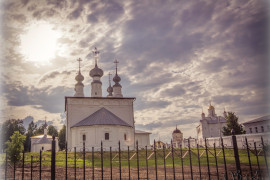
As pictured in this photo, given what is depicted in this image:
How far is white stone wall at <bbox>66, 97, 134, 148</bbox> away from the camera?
27672 mm

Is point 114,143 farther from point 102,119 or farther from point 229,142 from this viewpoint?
point 229,142

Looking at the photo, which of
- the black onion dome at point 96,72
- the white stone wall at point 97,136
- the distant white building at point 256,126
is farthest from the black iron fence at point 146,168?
the distant white building at point 256,126

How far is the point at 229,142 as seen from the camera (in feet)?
84.7

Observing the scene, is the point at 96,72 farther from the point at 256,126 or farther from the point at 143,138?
the point at 256,126

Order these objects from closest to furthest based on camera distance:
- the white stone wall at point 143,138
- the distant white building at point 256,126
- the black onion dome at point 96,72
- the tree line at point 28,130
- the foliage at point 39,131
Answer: the black onion dome at point 96,72
the distant white building at point 256,126
the white stone wall at point 143,138
the tree line at point 28,130
the foliage at point 39,131

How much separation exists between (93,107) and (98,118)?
3.78 m

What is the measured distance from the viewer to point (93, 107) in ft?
94.8

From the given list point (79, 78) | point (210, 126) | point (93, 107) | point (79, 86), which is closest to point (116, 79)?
point (79, 78)

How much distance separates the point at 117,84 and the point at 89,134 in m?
10.6

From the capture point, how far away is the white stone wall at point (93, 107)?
1089 inches

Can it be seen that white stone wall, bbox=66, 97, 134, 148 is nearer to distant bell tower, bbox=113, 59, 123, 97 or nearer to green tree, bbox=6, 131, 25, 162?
distant bell tower, bbox=113, 59, 123, 97

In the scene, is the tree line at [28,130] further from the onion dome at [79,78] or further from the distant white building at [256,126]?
the distant white building at [256,126]

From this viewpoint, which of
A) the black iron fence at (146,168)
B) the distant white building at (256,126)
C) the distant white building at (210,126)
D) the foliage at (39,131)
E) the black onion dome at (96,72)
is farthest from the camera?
the foliage at (39,131)

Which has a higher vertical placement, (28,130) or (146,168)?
(28,130)
